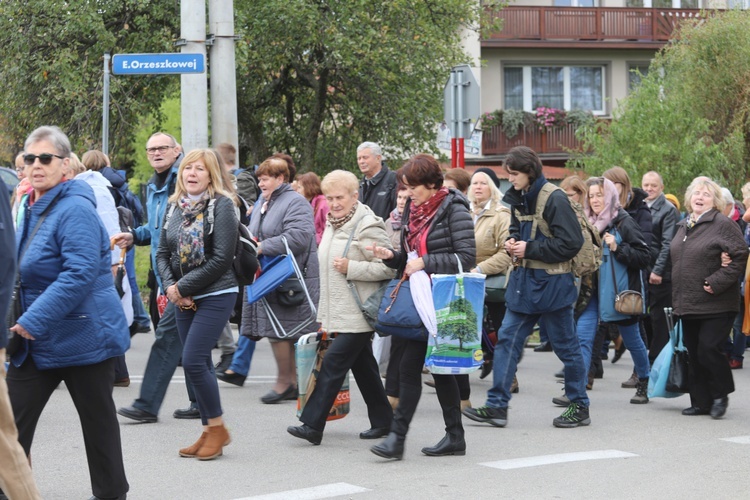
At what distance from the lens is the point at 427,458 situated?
714cm

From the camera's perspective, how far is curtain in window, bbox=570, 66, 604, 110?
36.8 metres

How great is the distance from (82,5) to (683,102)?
40.2 ft

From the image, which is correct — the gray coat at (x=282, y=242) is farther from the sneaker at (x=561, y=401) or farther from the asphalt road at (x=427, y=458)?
the sneaker at (x=561, y=401)

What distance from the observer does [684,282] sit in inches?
354

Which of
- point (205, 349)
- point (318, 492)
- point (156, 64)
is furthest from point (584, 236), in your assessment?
point (156, 64)

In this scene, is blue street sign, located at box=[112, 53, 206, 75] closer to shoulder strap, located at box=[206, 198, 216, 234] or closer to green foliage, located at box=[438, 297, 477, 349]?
shoulder strap, located at box=[206, 198, 216, 234]

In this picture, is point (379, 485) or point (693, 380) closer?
point (379, 485)

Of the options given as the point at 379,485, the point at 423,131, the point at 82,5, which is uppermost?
the point at 82,5

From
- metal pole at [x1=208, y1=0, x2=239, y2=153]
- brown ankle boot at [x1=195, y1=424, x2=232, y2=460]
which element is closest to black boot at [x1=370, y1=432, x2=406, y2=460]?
brown ankle boot at [x1=195, y1=424, x2=232, y2=460]

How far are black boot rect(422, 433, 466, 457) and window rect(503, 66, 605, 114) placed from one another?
29.8 metres

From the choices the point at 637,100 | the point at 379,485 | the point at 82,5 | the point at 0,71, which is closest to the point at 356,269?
the point at 379,485

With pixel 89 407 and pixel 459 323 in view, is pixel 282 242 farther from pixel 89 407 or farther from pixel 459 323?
pixel 89 407

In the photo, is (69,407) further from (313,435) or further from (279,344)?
(313,435)

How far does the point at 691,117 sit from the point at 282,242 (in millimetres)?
16087
